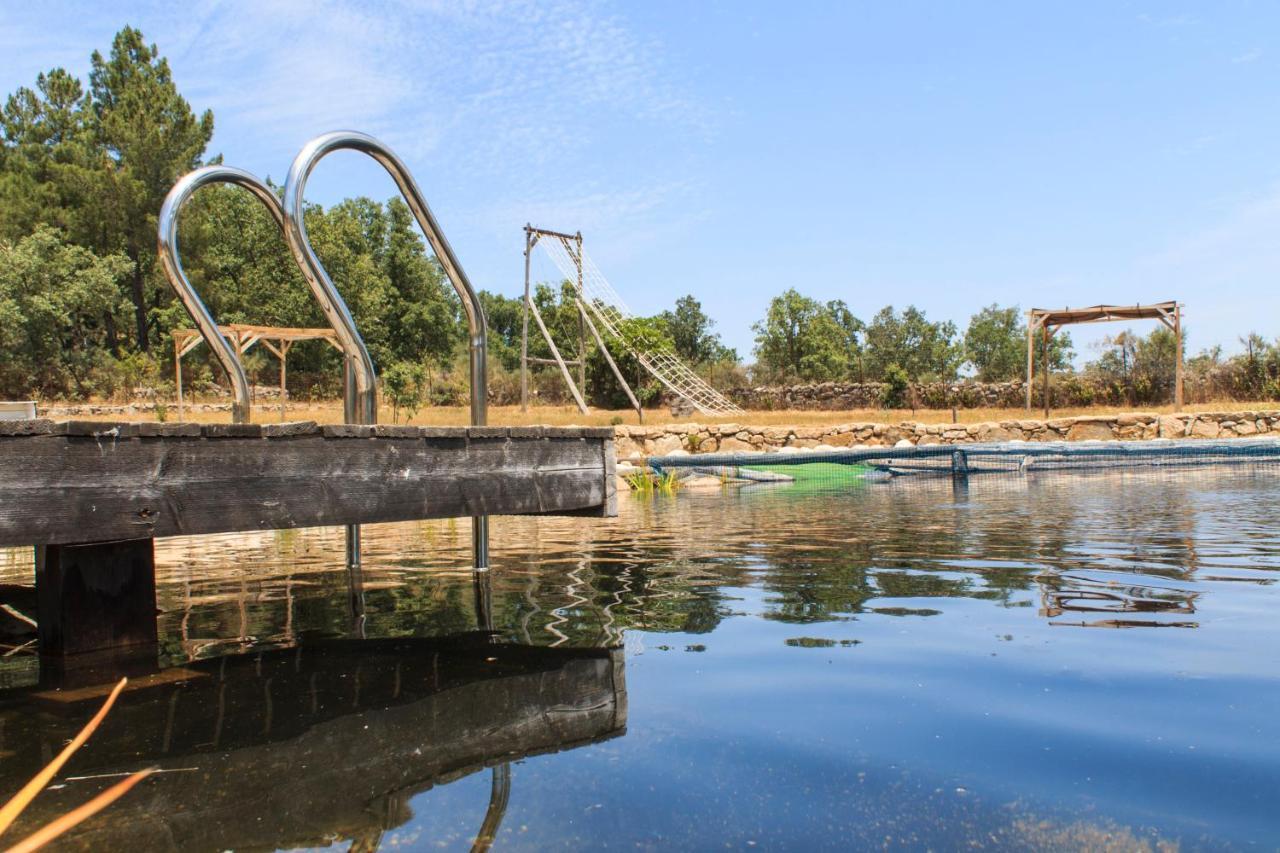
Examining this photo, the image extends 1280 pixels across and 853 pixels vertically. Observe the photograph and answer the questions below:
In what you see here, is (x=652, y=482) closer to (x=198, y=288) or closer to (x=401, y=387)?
(x=401, y=387)

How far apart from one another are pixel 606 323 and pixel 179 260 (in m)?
20.0

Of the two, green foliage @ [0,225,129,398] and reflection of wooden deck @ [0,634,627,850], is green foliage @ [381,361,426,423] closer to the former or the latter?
green foliage @ [0,225,129,398]

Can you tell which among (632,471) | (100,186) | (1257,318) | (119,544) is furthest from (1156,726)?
(100,186)

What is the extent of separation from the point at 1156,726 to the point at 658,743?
1.03 m

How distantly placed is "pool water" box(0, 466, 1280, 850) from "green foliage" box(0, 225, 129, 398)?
86.0ft

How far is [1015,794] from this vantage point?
1.62 m

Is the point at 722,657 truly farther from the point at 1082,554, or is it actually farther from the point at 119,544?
the point at 1082,554

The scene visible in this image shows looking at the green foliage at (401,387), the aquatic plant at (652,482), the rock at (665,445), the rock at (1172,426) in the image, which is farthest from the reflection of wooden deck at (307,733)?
the rock at (1172,426)

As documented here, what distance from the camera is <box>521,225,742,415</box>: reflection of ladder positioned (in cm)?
2173

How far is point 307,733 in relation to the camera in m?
2.09

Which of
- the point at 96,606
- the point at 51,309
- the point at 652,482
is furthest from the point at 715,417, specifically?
the point at 51,309

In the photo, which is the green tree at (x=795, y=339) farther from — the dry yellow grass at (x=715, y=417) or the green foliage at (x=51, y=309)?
the green foliage at (x=51, y=309)

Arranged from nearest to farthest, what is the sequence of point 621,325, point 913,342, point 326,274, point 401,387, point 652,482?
point 326,274
point 652,482
point 401,387
point 621,325
point 913,342

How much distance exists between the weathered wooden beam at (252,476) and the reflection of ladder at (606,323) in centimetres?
1777
